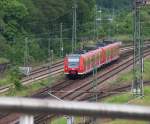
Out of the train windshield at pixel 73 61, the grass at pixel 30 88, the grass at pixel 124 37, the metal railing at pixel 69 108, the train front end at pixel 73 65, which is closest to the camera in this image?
the metal railing at pixel 69 108

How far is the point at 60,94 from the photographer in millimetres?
31516

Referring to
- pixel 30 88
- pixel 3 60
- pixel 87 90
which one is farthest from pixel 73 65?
pixel 3 60

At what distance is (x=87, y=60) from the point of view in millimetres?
36250

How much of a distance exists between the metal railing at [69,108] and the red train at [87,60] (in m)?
32.8

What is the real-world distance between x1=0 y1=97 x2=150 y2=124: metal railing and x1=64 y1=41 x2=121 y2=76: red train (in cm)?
3275

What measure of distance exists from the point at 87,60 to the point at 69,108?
3369cm

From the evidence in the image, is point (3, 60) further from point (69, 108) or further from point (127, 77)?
point (69, 108)

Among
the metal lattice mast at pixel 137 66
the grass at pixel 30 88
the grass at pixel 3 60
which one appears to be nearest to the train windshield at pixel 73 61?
the grass at pixel 30 88

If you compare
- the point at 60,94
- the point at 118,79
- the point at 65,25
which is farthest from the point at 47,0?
the point at 60,94

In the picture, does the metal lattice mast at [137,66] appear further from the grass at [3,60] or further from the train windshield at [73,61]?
the grass at [3,60]

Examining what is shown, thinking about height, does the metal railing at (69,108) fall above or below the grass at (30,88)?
above

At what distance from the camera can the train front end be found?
35.8 meters

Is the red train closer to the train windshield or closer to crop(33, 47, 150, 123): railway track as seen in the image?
the train windshield

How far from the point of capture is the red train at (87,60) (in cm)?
3581
